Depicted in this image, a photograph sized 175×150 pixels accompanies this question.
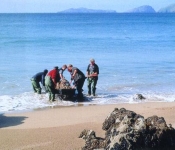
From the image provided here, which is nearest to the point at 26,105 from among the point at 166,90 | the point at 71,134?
the point at 71,134

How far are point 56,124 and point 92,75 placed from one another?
496cm

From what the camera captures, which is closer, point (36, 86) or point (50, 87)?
point (50, 87)

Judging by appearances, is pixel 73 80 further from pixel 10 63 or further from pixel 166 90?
pixel 10 63

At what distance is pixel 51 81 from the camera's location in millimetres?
14164

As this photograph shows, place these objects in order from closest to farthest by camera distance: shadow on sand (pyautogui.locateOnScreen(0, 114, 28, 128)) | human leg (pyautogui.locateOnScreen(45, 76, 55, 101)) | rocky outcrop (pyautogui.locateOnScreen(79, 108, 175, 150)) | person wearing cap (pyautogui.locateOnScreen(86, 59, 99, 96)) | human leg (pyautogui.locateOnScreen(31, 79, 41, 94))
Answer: rocky outcrop (pyautogui.locateOnScreen(79, 108, 175, 150))
shadow on sand (pyautogui.locateOnScreen(0, 114, 28, 128))
human leg (pyautogui.locateOnScreen(45, 76, 55, 101))
person wearing cap (pyautogui.locateOnScreen(86, 59, 99, 96))
human leg (pyautogui.locateOnScreen(31, 79, 41, 94))

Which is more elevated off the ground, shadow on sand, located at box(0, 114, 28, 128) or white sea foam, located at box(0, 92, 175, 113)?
white sea foam, located at box(0, 92, 175, 113)

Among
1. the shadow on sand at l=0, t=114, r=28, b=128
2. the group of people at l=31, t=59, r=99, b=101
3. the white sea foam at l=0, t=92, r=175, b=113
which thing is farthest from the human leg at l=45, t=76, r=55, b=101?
the shadow on sand at l=0, t=114, r=28, b=128

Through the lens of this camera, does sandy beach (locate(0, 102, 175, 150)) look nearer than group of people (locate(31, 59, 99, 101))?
Yes

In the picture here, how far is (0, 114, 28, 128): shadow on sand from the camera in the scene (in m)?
10.7

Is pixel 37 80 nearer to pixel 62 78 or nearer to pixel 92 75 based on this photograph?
pixel 62 78

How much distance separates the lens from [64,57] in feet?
94.4

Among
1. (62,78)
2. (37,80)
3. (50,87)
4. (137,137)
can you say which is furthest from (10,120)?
(137,137)

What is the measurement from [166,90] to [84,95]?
368 centimetres

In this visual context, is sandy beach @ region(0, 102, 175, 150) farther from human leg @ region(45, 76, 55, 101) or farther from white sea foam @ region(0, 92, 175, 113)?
human leg @ region(45, 76, 55, 101)
